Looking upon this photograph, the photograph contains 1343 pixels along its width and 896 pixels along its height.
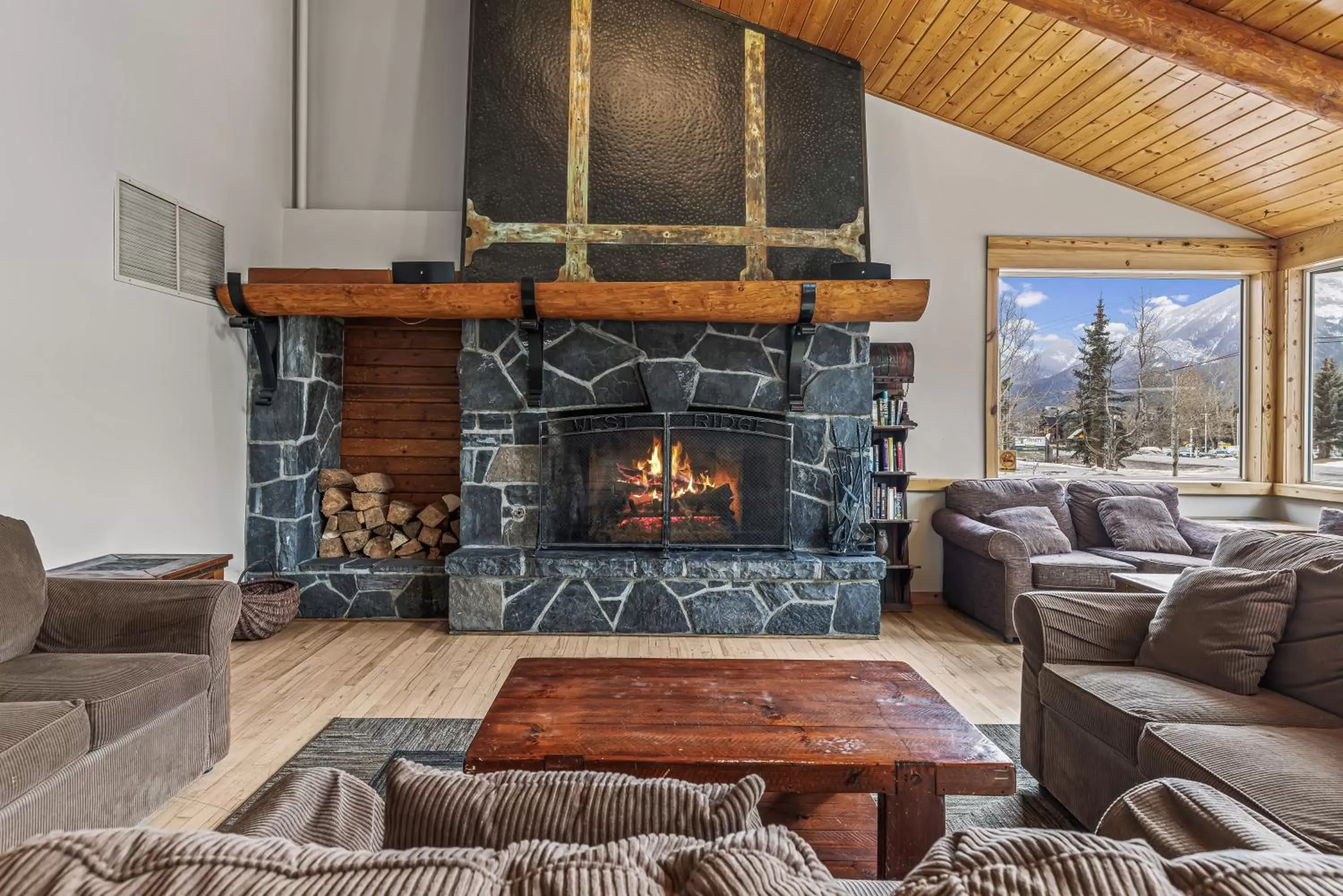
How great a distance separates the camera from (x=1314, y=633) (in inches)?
75.8

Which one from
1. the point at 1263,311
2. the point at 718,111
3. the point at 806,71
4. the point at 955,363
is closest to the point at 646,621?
the point at 955,363

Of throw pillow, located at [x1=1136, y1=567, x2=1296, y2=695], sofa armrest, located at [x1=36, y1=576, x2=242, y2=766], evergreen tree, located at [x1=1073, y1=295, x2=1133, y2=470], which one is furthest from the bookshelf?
sofa armrest, located at [x1=36, y1=576, x2=242, y2=766]

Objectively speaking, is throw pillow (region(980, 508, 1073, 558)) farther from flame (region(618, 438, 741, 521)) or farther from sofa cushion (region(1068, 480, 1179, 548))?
flame (region(618, 438, 741, 521))

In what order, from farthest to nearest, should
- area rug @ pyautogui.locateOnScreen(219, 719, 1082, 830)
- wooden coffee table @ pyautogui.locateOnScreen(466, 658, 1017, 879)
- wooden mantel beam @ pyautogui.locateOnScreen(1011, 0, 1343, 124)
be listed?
wooden mantel beam @ pyautogui.locateOnScreen(1011, 0, 1343, 124) < area rug @ pyautogui.locateOnScreen(219, 719, 1082, 830) < wooden coffee table @ pyautogui.locateOnScreen(466, 658, 1017, 879)

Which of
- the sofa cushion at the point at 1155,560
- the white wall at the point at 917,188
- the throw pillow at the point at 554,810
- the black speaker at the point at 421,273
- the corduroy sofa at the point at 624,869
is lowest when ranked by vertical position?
the sofa cushion at the point at 1155,560

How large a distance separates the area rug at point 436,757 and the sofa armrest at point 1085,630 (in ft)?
1.15

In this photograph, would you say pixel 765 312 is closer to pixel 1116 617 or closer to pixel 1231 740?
pixel 1116 617

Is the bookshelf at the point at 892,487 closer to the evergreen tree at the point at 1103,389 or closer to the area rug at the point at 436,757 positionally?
the evergreen tree at the point at 1103,389

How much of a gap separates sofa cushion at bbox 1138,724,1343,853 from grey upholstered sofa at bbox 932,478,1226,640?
2.13 meters

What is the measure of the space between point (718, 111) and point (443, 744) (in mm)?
3588

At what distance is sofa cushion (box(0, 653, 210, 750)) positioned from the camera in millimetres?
1855

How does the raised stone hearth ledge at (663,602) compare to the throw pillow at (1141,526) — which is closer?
the raised stone hearth ledge at (663,602)

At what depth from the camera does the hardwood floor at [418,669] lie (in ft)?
7.97

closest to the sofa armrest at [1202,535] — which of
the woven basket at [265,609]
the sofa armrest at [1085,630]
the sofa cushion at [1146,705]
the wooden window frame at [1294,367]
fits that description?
the wooden window frame at [1294,367]
